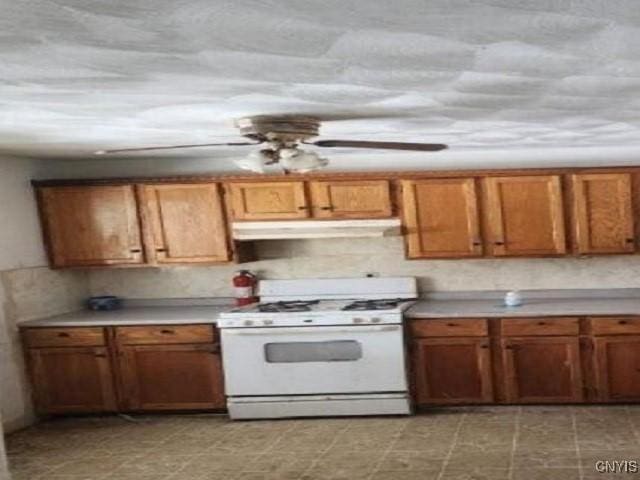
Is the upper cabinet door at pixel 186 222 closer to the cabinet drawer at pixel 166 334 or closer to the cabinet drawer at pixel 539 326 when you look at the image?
the cabinet drawer at pixel 166 334

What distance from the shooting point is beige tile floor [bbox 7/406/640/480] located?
4039mm

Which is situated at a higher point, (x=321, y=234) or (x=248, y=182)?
(x=248, y=182)

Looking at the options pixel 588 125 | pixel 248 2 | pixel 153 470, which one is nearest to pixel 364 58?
pixel 248 2

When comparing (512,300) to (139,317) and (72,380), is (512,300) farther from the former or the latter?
(72,380)

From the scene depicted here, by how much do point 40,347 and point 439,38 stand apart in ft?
14.9

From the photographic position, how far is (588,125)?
3.74 metres

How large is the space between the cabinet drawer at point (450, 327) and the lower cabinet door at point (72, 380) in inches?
91.7

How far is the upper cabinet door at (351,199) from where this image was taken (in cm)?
524

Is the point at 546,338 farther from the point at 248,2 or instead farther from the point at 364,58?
the point at 248,2

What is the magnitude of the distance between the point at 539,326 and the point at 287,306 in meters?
1.82

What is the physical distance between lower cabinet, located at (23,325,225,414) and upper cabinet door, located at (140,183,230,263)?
57cm

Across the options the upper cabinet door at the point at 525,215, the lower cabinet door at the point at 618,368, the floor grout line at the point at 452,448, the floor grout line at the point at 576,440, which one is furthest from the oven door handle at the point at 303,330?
the lower cabinet door at the point at 618,368

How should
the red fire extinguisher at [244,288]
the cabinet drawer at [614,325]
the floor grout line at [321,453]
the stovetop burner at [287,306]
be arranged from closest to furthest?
the floor grout line at [321,453]
the cabinet drawer at [614,325]
the stovetop burner at [287,306]
the red fire extinguisher at [244,288]

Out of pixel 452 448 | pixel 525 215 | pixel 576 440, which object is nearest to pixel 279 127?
pixel 452 448
